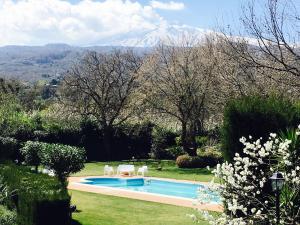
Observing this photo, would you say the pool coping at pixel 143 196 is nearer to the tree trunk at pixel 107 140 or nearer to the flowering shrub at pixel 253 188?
the flowering shrub at pixel 253 188

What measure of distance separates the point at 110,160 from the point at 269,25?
993 inches

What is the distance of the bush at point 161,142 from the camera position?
35750 millimetres

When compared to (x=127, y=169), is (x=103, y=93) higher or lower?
higher

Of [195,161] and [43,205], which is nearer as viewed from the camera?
[43,205]

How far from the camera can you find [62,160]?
56.7 ft

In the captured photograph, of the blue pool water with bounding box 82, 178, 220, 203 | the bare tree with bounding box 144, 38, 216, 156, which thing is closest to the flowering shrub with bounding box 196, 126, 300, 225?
the blue pool water with bounding box 82, 178, 220, 203

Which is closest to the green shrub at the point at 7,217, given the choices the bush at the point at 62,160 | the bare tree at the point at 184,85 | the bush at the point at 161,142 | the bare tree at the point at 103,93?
the bush at the point at 62,160

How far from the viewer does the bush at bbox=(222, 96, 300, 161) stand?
12742 mm

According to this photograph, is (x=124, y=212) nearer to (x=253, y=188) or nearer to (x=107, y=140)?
(x=253, y=188)

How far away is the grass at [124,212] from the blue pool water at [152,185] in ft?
14.9

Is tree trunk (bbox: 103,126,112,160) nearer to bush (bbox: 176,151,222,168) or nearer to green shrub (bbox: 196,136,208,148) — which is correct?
green shrub (bbox: 196,136,208,148)

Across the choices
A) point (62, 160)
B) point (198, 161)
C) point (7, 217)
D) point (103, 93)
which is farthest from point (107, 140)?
point (7, 217)

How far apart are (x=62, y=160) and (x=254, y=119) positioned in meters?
7.63

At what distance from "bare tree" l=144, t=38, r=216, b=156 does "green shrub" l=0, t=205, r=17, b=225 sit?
18.5 metres
